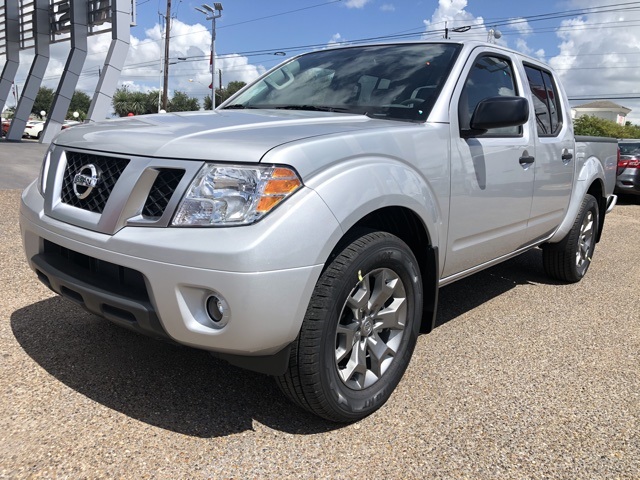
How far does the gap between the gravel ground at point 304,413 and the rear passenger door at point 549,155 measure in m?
0.85

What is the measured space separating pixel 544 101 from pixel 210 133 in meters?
3.05

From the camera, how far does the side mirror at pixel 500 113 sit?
2.92 meters

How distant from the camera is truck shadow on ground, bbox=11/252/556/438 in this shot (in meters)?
2.53

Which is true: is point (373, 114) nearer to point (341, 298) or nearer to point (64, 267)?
point (341, 298)

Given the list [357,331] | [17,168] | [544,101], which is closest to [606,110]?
[17,168]

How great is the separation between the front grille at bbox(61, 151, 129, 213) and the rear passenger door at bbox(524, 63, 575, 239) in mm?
2788

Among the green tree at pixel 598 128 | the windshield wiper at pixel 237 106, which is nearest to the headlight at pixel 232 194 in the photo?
the windshield wiper at pixel 237 106

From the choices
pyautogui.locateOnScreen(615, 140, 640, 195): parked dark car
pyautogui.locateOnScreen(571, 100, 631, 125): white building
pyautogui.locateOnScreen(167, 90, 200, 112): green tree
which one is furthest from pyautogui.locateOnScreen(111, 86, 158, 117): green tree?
pyautogui.locateOnScreen(571, 100, 631, 125): white building

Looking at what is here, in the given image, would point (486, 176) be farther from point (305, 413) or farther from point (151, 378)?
point (151, 378)

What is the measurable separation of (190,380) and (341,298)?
3.56 feet

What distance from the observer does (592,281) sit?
Answer: 17.3ft

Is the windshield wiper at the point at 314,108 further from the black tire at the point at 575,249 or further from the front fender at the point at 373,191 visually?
the black tire at the point at 575,249

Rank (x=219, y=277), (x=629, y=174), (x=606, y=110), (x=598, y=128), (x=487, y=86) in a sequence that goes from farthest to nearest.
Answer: (x=606, y=110)
(x=598, y=128)
(x=629, y=174)
(x=487, y=86)
(x=219, y=277)

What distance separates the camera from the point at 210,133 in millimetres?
2277
